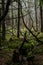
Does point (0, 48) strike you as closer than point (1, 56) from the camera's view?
No

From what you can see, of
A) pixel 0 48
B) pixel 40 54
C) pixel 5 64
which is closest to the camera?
pixel 5 64

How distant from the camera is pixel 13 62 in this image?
6992mm

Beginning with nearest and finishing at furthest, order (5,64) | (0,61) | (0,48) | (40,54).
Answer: (5,64), (0,61), (40,54), (0,48)

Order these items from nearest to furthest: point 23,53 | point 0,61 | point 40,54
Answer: point 0,61, point 23,53, point 40,54

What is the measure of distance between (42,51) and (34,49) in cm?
44

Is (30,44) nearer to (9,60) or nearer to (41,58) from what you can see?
(41,58)

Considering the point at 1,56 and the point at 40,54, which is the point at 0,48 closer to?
the point at 1,56

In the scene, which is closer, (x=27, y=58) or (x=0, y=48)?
(x=27, y=58)

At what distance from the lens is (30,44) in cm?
969

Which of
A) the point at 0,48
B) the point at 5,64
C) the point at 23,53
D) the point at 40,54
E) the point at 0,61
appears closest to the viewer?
the point at 5,64

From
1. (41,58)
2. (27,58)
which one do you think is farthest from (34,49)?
(27,58)

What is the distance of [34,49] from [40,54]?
0.53 m

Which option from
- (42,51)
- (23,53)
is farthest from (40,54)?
(23,53)

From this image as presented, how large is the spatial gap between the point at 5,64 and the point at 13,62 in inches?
14.1
